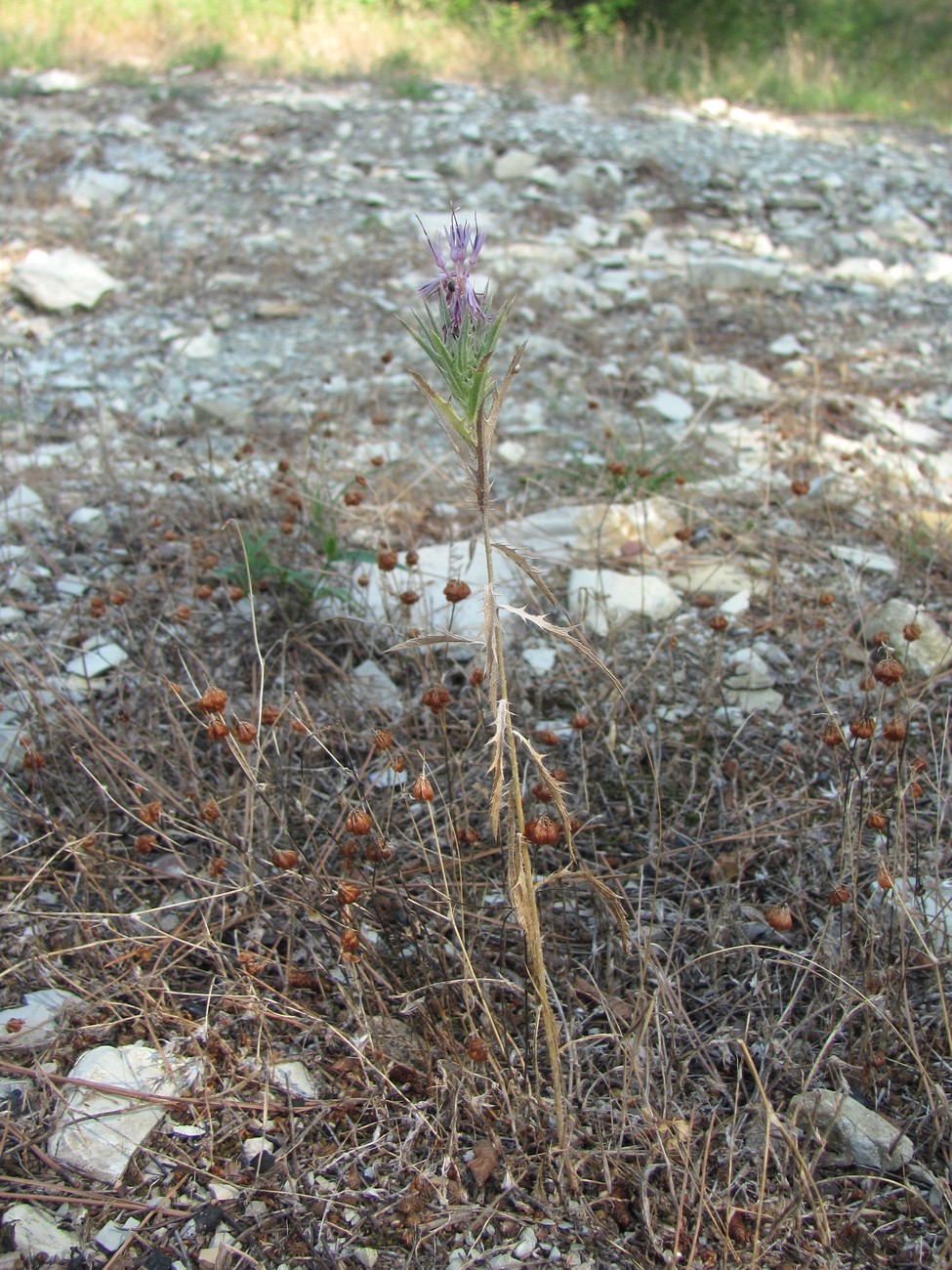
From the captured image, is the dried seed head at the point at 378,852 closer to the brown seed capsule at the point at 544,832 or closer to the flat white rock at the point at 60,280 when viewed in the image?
the brown seed capsule at the point at 544,832

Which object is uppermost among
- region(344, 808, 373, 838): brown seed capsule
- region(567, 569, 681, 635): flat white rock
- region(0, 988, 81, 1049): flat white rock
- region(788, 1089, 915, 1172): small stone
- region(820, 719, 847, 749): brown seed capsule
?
region(820, 719, 847, 749): brown seed capsule

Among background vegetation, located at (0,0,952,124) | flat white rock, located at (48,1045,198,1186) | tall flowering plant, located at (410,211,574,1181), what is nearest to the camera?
tall flowering plant, located at (410,211,574,1181)

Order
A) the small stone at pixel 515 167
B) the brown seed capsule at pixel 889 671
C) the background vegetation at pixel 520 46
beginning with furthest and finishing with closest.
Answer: the background vegetation at pixel 520 46, the small stone at pixel 515 167, the brown seed capsule at pixel 889 671

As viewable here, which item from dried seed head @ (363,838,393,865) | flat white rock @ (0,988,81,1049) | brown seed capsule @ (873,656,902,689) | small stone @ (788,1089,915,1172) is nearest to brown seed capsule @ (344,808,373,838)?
dried seed head @ (363,838,393,865)

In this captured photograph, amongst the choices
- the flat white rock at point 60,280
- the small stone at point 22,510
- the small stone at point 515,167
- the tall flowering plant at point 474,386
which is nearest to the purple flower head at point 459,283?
the tall flowering plant at point 474,386

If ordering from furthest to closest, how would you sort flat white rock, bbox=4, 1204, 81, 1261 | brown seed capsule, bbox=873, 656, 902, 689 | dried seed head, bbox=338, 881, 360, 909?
brown seed capsule, bbox=873, 656, 902, 689 → dried seed head, bbox=338, 881, 360, 909 → flat white rock, bbox=4, 1204, 81, 1261

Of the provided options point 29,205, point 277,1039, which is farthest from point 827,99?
point 277,1039

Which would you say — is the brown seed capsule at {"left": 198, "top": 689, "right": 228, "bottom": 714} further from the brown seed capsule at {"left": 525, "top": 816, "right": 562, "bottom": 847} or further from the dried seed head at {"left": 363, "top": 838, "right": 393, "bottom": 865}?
the brown seed capsule at {"left": 525, "top": 816, "right": 562, "bottom": 847}
